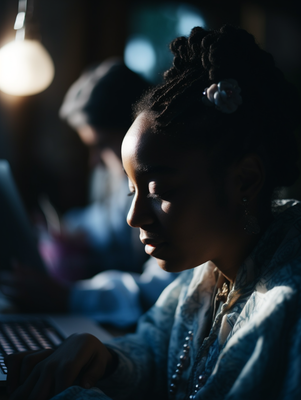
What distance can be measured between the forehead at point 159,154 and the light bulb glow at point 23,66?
0.83 m

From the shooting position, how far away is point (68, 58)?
2.64m

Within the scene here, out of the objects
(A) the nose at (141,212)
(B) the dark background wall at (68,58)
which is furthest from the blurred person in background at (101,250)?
(B) the dark background wall at (68,58)

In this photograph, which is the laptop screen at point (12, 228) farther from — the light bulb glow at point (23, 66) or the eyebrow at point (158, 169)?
the eyebrow at point (158, 169)

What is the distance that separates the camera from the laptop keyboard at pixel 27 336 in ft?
2.43

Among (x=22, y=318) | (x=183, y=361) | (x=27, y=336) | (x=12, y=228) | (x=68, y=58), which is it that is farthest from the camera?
(x=68, y=58)

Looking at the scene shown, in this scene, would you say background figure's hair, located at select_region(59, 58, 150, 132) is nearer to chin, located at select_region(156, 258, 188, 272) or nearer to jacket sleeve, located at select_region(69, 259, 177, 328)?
jacket sleeve, located at select_region(69, 259, 177, 328)

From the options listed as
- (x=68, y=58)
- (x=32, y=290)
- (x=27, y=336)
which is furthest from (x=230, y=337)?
(x=68, y=58)

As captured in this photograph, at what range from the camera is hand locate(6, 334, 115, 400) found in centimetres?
57

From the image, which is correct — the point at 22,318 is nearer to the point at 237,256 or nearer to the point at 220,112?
the point at 237,256

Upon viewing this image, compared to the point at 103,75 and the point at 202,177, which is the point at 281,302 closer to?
the point at 202,177

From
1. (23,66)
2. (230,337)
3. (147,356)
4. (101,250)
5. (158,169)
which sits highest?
(23,66)

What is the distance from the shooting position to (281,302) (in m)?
0.49

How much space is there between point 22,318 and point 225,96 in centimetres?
71

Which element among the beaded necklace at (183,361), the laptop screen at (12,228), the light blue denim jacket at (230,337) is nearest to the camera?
the light blue denim jacket at (230,337)
